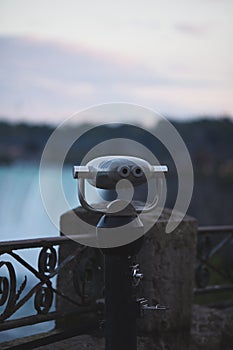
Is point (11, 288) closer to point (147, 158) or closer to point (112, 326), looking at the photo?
point (112, 326)

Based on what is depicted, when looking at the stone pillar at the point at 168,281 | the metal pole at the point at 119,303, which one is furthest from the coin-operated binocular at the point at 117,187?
the stone pillar at the point at 168,281

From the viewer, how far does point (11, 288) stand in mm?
4066

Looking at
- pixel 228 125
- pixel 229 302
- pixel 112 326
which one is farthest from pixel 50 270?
pixel 228 125

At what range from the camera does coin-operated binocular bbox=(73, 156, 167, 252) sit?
3352 millimetres

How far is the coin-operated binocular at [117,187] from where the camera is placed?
3352 millimetres

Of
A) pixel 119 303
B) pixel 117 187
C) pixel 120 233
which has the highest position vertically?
pixel 117 187

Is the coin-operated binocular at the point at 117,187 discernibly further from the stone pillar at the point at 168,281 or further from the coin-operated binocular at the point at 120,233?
the stone pillar at the point at 168,281

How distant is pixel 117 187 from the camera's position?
340 centimetres

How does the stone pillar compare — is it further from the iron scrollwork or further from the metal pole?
the metal pole

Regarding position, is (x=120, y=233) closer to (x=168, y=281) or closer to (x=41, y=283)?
(x=41, y=283)

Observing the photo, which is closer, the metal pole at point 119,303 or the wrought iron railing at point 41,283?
the metal pole at point 119,303

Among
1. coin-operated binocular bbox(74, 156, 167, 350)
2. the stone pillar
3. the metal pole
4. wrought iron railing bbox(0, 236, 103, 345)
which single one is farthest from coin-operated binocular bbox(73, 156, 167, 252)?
the stone pillar

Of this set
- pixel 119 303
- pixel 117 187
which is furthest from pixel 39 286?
pixel 117 187

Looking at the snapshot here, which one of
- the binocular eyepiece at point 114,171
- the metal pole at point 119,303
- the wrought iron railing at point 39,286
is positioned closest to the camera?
the binocular eyepiece at point 114,171
